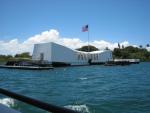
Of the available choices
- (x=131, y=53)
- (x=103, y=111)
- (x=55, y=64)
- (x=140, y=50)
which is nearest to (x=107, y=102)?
(x=103, y=111)

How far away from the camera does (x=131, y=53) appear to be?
502 ft

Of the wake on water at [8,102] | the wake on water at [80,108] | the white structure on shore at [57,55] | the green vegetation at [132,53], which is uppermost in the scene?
the green vegetation at [132,53]

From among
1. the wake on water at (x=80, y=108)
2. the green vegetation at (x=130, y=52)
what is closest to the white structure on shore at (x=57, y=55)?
the green vegetation at (x=130, y=52)

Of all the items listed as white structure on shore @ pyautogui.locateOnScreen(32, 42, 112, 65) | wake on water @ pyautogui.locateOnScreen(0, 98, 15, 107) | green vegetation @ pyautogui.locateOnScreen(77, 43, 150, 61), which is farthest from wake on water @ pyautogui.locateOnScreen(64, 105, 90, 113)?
green vegetation @ pyautogui.locateOnScreen(77, 43, 150, 61)

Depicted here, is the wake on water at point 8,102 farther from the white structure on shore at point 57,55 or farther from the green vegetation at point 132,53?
the green vegetation at point 132,53

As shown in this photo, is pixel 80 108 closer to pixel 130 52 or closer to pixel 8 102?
pixel 8 102

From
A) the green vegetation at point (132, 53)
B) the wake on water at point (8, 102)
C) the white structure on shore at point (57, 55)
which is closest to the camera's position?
the wake on water at point (8, 102)

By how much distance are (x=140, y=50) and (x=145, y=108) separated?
6008 inches

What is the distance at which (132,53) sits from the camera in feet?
504

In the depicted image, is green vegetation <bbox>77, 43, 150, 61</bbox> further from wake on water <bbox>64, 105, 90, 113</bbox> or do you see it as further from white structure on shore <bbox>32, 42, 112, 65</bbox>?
wake on water <bbox>64, 105, 90, 113</bbox>

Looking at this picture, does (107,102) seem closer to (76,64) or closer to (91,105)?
(91,105)

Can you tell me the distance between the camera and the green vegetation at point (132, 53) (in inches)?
5679

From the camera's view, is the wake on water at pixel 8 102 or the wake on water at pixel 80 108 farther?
the wake on water at pixel 8 102

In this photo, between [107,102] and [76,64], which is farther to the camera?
[76,64]
